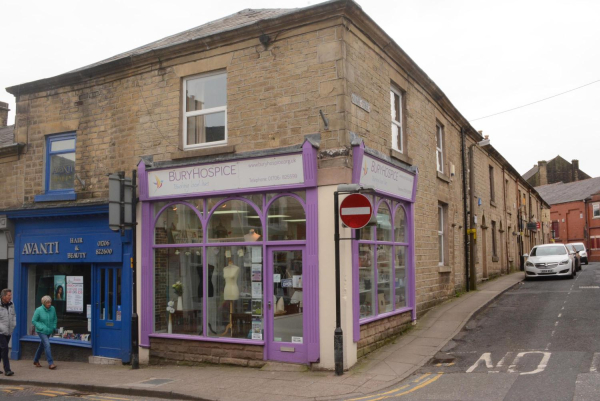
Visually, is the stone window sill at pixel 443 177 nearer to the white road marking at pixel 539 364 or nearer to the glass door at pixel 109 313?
the white road marking at pixel 539 364

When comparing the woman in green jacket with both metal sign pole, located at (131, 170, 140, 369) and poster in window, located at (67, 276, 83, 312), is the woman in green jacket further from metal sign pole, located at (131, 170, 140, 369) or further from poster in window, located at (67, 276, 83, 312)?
metal sign pole, located at (131, 170, 140, 369)

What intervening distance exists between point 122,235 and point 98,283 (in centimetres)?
177

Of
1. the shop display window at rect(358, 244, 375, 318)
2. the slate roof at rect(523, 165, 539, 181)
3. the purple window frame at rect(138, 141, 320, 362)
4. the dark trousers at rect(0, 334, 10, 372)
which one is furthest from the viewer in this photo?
the slate roof at rect(523, 165, 539, 181)

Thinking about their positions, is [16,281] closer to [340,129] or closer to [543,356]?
[340,129]

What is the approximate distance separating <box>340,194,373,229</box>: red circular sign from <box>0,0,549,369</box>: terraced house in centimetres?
60

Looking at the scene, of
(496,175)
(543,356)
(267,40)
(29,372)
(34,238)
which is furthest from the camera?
(496,175)

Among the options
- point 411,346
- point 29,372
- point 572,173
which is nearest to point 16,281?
point 29,372

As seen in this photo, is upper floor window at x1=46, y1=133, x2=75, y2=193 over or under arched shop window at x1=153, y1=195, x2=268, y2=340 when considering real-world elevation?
over

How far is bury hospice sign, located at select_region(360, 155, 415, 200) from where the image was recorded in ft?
34.8

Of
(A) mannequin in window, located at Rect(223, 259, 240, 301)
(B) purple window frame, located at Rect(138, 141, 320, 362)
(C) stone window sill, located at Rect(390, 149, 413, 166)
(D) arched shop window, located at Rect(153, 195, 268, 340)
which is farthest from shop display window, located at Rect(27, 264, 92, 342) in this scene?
(C) stone window sill, located at Rect(390, 149, 413, 166)

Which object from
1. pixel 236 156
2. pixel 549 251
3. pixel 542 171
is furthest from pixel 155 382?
pixel 542 171

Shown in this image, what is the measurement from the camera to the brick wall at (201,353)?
1049 centimetres

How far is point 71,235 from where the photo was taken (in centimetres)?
1334

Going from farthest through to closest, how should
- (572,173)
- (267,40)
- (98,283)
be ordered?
(572,173)
(98,283)
(267,40)
